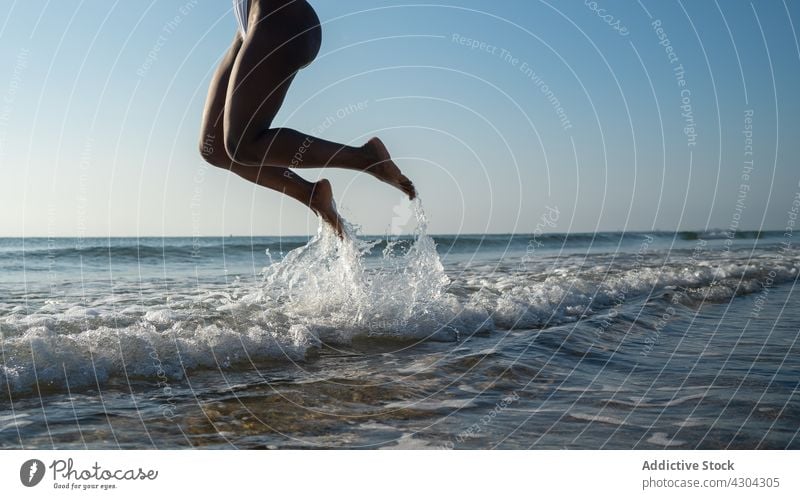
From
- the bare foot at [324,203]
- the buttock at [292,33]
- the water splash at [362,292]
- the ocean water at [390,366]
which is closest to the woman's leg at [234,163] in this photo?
the bare foot at [324,203]

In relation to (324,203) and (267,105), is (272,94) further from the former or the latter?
(324,203)

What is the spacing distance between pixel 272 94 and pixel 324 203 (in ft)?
2.96

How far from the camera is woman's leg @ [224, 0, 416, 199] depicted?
334 cm

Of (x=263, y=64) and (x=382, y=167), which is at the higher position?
(x=263, y=64)

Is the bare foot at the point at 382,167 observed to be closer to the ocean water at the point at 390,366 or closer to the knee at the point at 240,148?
the knee at the point at 240,148

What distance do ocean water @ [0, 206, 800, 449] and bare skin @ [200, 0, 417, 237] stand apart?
1.17 m

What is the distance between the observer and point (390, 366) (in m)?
4.01

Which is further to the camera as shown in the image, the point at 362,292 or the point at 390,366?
the point at 362,292

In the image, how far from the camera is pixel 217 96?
3715 mm
